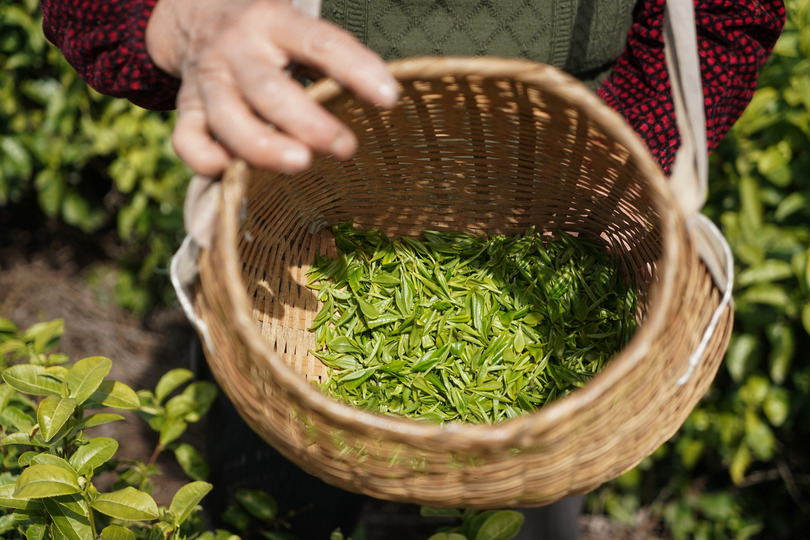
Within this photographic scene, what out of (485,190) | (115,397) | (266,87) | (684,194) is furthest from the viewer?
(485,190)

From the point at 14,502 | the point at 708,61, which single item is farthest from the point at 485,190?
the point at 14,502

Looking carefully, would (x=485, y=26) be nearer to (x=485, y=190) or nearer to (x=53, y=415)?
(x=485, y=190)

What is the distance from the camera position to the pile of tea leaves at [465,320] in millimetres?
868

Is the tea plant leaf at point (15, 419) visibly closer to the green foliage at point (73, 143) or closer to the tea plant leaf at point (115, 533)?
the tea plant leaf at point (115, 533)

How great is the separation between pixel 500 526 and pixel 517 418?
0.22 metres

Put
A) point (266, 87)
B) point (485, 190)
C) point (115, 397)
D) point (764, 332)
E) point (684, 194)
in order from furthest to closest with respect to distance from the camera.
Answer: point (764, 332) < point (485, 190) < point (115, 397) < point (684, 194) < point (266, 87)

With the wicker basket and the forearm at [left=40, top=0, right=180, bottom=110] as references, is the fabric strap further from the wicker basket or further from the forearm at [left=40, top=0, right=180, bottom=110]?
the forearm at [left=40, top=0, right=180, bottom=110]

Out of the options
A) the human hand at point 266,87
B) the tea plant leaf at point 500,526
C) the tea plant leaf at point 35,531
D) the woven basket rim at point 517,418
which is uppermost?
the human hand at point 266,87

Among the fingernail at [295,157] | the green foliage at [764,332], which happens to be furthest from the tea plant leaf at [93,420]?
the green foliage at [764,332]

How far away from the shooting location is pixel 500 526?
70cm

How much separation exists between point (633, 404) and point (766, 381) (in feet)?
2.97

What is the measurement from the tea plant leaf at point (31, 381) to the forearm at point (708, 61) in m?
0.74

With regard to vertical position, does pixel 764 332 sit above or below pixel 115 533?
below

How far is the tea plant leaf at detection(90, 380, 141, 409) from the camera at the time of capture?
736mm
